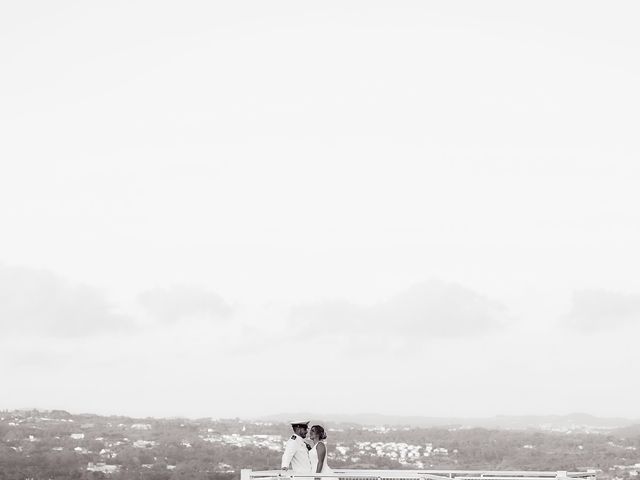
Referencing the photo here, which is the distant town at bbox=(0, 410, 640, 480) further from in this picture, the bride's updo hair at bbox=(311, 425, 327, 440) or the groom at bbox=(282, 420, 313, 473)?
the groom at bbox=(282, 420, 313, 473)

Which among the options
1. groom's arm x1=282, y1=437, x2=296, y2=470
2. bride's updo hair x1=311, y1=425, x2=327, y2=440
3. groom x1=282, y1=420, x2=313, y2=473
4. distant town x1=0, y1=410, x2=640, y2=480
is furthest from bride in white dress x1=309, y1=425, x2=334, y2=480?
distant town x1=0, y1=410, x2=640, y2=480

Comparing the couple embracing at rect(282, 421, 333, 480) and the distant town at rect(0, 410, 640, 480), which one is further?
the distant town at rect(0, 410, 640, 480)

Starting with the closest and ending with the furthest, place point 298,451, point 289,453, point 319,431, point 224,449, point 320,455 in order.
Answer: point 289,453, point 298,451, point 320,455, point 319,431, point 224,449

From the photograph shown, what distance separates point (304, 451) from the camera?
16.4 m

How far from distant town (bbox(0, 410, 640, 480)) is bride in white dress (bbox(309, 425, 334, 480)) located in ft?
127

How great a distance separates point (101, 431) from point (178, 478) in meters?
23.5

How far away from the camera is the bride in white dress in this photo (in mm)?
16688

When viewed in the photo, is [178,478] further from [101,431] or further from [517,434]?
[517,434]

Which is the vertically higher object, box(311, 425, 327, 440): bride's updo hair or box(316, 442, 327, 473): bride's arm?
box(311, 425, 327, 440): bride's updo hair

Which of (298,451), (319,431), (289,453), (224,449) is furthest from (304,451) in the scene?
(224,449)

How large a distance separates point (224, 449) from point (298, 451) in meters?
54.0

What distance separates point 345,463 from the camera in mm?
63156

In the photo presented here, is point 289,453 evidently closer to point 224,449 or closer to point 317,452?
point 317,452

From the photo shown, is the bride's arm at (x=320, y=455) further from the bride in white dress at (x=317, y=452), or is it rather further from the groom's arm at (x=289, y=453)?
the groom's arm at (x=289, y=453)
